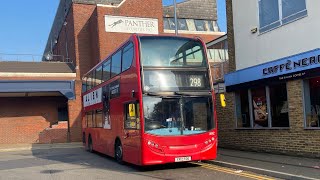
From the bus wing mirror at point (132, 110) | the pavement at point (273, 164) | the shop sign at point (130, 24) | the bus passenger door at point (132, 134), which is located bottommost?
the pavement at point (273, 164)

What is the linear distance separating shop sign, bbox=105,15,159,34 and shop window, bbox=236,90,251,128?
17.5 metres

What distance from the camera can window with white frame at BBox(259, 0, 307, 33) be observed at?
42.1 feet

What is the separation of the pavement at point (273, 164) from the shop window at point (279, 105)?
1.12 m

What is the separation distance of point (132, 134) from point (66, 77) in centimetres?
1927

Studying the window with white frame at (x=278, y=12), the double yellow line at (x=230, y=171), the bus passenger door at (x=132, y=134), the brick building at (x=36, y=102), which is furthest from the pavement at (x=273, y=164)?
the brick building at (x=36, y=102)

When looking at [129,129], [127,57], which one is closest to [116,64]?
[127,57]

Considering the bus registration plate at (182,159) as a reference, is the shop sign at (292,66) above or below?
above

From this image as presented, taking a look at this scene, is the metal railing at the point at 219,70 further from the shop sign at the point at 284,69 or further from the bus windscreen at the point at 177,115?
the bus windscreen at the point at 177,115

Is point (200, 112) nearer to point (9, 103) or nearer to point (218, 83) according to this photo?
point (218, 83)

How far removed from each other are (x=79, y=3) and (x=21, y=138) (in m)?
11.5

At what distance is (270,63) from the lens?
45.4 feet

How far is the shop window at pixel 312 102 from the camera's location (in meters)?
12.3

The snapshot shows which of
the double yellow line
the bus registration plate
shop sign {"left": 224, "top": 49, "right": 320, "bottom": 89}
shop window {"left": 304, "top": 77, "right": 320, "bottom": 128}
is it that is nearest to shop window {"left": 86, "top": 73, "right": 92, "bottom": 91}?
shop sign {"left": 224, "top": 49, "right": 320, "bottom": 89}

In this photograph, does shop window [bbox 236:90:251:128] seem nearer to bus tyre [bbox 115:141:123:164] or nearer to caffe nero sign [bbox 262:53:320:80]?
caffe nero sign [bbox 262:53:320:80]
